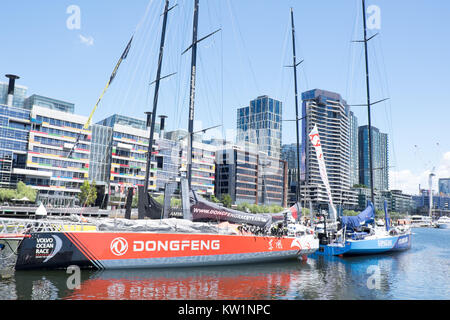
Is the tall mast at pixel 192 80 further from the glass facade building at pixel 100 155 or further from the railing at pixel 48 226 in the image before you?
the glass facade building at pixel 100 155

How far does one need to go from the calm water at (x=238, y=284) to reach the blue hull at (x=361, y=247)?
567 centimetres

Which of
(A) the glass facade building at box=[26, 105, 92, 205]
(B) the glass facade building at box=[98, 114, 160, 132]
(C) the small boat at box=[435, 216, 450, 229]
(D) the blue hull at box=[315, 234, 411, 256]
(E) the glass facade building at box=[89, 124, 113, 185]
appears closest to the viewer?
(D) the blue hull at box=[315, 234, 411, 256]

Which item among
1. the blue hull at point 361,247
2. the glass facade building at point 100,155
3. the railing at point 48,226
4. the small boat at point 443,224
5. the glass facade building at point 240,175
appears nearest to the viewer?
the railing at point 48,226

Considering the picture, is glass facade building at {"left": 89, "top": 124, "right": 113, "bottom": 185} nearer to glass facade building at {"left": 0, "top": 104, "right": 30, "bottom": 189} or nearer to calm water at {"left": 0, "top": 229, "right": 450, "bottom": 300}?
glass facade building at {"left": 0, "top": 104, "right": 30, "bottom": 189}

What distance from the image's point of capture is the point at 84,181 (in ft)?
248

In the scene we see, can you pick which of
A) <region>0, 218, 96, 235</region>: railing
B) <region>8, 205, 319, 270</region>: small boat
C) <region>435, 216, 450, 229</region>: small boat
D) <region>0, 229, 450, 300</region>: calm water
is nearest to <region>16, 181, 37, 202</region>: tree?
<region>8, 205, 319, 270</region>: small boat

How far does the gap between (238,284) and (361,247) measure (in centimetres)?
1804

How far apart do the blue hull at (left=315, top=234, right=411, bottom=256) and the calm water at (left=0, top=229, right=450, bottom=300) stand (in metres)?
5.67

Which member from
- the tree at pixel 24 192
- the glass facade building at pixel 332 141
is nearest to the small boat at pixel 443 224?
the glass facade building at pixel 332 141

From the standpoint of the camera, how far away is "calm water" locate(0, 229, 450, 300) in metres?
15.3

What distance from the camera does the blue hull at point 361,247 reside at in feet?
102
